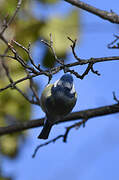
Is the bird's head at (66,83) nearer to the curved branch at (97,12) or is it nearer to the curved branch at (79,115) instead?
the curved branch at (97,12)

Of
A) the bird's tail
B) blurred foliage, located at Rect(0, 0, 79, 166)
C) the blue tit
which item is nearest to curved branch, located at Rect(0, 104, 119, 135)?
the bird's tail

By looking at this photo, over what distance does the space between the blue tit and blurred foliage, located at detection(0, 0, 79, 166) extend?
170 centimetres

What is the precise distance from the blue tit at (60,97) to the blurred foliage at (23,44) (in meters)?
1.70

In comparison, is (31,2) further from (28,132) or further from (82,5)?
(82,5)

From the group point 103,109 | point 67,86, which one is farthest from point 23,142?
point 67,86

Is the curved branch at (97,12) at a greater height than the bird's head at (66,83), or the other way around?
the curved branch at (97,12)

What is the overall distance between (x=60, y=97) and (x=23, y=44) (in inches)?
92.5

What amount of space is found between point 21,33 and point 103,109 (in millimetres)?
1974

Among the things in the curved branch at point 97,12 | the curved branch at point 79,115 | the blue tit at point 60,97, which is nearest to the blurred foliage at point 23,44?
the curved branch at point 79,115

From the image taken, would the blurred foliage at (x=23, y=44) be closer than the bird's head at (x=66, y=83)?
No

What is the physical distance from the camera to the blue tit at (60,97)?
2.38 metres

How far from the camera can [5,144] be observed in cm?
451

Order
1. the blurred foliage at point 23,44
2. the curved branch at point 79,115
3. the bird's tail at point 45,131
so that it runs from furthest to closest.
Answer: the blurred foliage at point 23,44 → the curved branch at point 79,115 → the bird's tail at point 45,131

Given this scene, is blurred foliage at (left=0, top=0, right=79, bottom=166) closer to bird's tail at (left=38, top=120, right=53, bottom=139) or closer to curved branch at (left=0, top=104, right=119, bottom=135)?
curved branch at (left=0, top=104, right=119, bottom=135)
